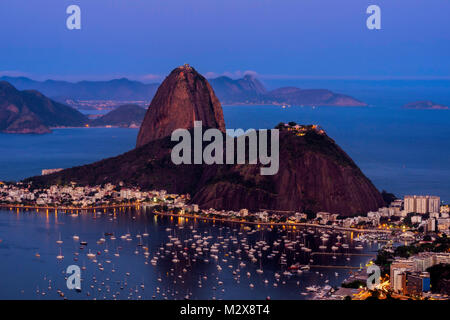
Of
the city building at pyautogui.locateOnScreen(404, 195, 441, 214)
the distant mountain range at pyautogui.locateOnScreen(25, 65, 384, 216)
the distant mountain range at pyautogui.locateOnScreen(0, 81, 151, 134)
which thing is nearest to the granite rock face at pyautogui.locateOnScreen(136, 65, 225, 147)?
the distant mountain range at pyautogui.locateOnScreen(25, 65, 384, 216)

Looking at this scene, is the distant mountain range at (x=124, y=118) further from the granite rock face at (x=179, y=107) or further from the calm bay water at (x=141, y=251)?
the granite rock face at (x=179, y=107)

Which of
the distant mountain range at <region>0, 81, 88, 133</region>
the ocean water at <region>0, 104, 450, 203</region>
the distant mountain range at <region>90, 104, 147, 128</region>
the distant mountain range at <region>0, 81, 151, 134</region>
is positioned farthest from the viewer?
the distant mountain range at <region>90, 104, 147, 128</region>

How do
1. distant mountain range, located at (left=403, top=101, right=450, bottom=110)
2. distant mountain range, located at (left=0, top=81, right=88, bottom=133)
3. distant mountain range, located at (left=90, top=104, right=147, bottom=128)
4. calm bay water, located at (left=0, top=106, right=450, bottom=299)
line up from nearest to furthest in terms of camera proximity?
1. calm bay water, located at (left=0, top=106, right=450, bottom=299)
2. distant mountain range, located at (left=0, top=81, right=88, bottom=133)
3. distant mountain range, located at (left=90, top=104, right=147, bottom=128)
4. distant mountain range, located at (left=403, top=101, right=450, bottom=110)

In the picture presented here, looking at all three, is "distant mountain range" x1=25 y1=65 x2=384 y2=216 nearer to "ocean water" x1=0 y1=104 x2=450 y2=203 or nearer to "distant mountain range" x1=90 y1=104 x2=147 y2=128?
"ocean water" x1=0 y1=104 x2=450 y2=203

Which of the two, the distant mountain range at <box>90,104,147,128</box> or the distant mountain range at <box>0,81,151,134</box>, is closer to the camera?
the distant mountain range at <box>0,81,151,134</box>

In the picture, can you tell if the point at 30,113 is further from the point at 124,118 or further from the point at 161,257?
the point at 161,257

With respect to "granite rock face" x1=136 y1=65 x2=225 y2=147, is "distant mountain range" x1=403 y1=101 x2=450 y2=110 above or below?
above

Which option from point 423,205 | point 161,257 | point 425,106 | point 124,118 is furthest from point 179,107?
point 425,106
